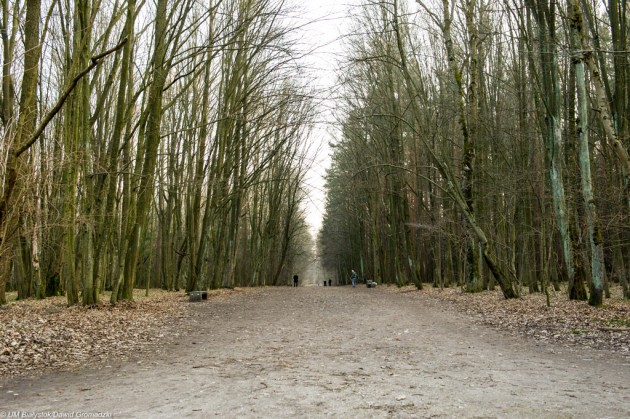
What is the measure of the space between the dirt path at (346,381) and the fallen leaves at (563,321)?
72cm

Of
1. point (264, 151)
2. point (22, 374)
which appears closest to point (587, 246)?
point (22, 374)

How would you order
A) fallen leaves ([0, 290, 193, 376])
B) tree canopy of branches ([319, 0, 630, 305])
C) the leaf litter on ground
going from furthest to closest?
1. tree canopy of branches ([319, 0, 630, 305])
2. the leaf litter on ground
3. fallen leaves ([0, 290, 193, 376])

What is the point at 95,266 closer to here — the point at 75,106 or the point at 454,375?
the point at 75,106

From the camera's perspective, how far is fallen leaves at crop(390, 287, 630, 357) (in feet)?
26.1

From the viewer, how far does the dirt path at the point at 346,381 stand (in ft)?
13.8

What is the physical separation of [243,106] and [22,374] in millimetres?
15869

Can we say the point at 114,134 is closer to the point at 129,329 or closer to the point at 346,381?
the point at 129,329

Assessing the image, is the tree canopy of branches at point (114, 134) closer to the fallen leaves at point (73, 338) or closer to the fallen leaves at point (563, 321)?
the fallen leaves at point (73, 338)

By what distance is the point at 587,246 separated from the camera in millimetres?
13344

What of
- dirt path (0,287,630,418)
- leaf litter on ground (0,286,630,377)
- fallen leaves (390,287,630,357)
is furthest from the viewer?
fallen leaves (390,287,630,357)

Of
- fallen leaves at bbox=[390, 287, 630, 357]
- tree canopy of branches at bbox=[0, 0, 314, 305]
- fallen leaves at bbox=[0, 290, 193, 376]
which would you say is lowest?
fallen leaves at bbox=[390, 287, 630, 357]

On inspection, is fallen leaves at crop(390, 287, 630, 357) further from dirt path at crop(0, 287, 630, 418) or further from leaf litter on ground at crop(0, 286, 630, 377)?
dirt path at crop(0, 287, 630, 418)

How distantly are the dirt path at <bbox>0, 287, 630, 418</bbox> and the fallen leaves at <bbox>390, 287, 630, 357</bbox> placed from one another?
72cm

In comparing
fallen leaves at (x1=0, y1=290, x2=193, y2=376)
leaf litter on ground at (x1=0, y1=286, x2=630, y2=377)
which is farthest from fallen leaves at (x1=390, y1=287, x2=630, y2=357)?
fallen leaves at (x1=0, y1=290, x2=193, y2=376)
